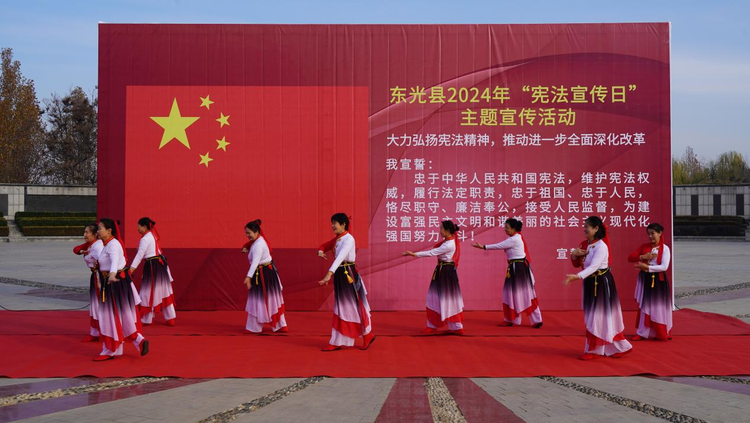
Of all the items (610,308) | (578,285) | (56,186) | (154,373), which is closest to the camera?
(154,373)

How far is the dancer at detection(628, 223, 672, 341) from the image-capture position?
7176mm

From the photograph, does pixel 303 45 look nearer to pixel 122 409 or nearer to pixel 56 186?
pixel 122 409

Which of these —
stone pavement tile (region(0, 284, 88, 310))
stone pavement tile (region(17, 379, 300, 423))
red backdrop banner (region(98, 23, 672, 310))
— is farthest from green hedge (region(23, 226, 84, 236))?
stone pavement tile (region(17, 379, 300, 423))

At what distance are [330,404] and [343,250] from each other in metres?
2.55

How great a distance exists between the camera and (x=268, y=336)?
25.0 feet

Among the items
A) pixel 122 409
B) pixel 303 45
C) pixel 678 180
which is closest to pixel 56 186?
pixel 303 45

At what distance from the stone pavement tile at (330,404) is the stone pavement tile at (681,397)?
1804 mm

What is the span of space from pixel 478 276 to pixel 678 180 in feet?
164

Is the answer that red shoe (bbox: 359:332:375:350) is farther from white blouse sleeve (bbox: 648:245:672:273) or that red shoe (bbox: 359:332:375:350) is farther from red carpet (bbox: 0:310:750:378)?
white blouse sleeve (bbox: 648:245:672:273)

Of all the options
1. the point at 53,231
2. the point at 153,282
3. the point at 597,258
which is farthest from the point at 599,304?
the point at 53,231

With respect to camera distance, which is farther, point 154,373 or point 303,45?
point 303,45

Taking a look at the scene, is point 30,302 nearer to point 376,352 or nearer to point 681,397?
point 376,352

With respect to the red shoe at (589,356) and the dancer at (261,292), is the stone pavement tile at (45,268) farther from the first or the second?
the red shoe at (589,356)

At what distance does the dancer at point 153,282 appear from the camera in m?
8.27
